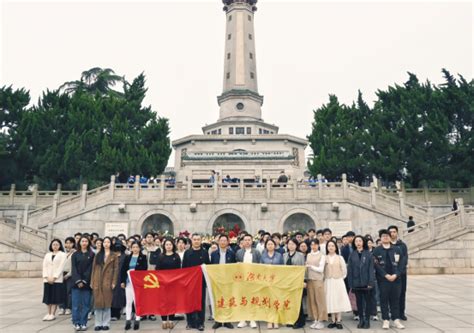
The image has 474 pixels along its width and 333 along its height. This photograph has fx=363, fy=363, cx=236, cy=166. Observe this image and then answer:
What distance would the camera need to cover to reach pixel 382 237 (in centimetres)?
722

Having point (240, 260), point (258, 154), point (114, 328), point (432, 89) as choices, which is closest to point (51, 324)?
point (114, 328)

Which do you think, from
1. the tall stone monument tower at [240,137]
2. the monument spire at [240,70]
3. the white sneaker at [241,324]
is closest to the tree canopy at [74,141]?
the tall stone monument tower at [240,137]

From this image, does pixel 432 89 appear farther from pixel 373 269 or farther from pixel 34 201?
pixel 34 201

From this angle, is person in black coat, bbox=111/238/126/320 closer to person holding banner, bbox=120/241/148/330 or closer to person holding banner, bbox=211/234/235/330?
person holding banner, bbox=120/241/148/330

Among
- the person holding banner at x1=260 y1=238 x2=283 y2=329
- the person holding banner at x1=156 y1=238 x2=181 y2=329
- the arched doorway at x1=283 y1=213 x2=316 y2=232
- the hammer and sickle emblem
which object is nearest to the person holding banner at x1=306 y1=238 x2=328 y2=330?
the person holding banner at x1=260 y1=238 x2=283 y2=329

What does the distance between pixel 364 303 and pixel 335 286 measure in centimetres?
71

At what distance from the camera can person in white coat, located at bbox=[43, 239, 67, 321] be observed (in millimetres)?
7492

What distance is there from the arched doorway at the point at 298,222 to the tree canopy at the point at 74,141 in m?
11.0

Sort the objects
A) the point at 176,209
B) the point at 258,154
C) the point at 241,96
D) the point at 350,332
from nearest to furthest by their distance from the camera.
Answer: the point at 350,332, the point at 176,209, the point at 258,154, the point at 241,96

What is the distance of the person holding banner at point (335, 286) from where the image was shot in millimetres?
6840

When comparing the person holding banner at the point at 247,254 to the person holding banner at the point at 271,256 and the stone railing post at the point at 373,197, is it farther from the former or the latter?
the stone railing post at the point at 373,197

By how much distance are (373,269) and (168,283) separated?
3962 mm

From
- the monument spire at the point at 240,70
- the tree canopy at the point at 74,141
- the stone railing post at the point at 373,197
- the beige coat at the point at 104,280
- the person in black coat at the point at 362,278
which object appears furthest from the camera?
the monument spire at the point at 240,70

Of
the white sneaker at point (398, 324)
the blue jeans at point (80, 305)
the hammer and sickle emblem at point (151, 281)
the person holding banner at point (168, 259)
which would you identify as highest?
the person holding banner at point (168, 259)
